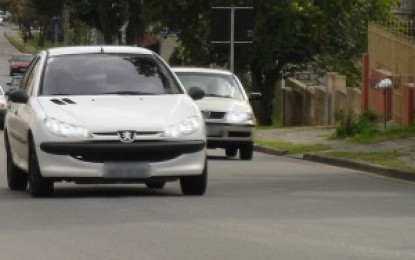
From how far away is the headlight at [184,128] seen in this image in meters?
14.9

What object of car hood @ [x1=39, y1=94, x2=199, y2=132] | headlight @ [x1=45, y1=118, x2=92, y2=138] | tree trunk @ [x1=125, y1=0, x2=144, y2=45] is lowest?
headlight @ [x1=45, y1=118, x2=92, y2=138]

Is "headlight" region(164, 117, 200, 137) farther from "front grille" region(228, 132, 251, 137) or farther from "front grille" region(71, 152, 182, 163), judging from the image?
"front grille" region(228, 132, 251, 137)

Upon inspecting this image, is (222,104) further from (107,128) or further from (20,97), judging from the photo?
(107,128)

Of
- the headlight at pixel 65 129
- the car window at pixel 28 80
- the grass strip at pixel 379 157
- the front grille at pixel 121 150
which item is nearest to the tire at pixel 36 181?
the front grille at pixel 121 150

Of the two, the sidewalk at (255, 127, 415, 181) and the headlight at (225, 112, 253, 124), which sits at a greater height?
the headlight at (225, 112, 253, 124)

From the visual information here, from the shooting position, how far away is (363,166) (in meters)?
22.5

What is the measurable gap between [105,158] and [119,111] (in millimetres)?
564

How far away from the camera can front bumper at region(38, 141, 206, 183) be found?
14805mm

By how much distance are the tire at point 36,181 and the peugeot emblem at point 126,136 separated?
1027 mm

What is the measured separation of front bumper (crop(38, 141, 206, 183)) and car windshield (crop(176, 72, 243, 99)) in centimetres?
1069

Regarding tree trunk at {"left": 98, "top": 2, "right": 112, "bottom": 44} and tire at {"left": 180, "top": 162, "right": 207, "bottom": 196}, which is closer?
tire at {"left": 180, "top": 162, "right": 207, "bottom": 196}

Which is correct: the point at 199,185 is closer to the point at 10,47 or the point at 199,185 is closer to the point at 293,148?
the point at 293,148

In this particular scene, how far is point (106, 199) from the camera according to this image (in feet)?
50.2

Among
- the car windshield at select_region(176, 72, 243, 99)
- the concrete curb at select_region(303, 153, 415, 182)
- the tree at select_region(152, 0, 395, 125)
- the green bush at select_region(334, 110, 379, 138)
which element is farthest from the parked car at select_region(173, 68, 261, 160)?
the tree at select_region(152, 0, 395, 125)
